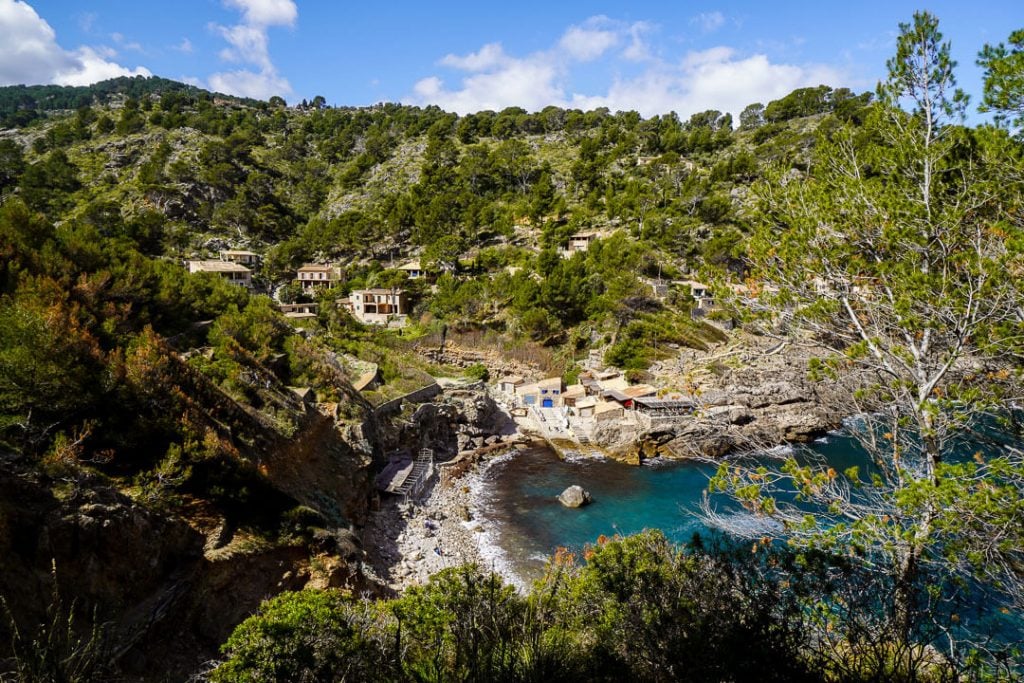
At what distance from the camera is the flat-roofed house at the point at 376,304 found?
143 feet

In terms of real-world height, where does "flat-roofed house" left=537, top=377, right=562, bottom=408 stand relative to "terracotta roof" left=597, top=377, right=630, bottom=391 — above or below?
below

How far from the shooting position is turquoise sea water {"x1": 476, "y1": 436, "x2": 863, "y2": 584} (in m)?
17.7

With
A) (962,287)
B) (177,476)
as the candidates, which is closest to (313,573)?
(177,476)

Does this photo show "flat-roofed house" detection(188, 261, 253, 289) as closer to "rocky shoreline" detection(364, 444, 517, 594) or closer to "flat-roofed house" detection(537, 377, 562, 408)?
"flat-roofed house" detection(537, 377, 562, 408)

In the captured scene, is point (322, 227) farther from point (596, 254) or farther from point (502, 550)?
point (502, 550)

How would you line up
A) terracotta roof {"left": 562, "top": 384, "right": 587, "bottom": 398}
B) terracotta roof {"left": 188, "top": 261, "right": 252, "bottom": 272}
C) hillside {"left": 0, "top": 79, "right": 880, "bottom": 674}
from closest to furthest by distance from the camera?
1. hillside {"left": 0, "top": 79, "right": 880, "bottom": 674}
2. terracotta roof {"left": 562, "top": 384, "right": 587, "bottom": 398}
3. terracotta roof {"left": 188, "top": 261, "right": 252, "bottom": 272}

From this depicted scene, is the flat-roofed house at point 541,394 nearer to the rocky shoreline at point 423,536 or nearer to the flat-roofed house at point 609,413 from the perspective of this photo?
the flat-roofed house at point 609,413

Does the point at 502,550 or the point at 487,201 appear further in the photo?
the point at 487,201

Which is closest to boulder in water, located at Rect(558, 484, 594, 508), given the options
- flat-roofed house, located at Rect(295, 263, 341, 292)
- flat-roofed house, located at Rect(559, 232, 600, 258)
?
flat-roofed house, located at Rect(559, 232, 600, 258)

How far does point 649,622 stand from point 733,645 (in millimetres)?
1154

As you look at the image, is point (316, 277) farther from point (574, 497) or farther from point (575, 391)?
point (574, 497)

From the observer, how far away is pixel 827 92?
75.2 metres

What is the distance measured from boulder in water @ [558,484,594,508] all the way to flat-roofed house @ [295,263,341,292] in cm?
3765

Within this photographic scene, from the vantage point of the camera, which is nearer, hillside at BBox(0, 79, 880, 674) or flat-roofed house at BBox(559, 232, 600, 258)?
hillside at BBox(0, 79, 880, 674)
